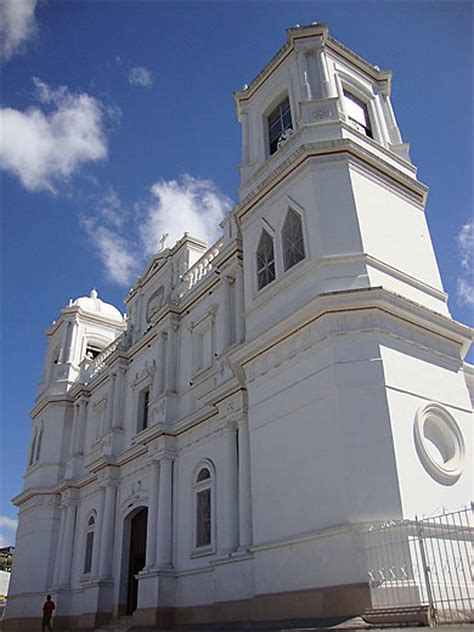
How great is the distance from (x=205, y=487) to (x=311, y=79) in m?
11.4

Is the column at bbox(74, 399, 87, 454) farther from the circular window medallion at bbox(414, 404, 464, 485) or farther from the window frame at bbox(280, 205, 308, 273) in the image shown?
the circular window medallion at bbox(414, 404, 464, 485)

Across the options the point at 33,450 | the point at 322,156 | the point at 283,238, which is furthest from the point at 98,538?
the point at 322,156

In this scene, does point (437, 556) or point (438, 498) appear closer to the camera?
point (437, 556)

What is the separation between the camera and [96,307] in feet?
97.9

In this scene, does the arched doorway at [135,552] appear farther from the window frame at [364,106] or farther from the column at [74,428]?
the window frame at [364,106]

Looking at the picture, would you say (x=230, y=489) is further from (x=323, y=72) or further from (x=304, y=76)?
(x=323, y=72)

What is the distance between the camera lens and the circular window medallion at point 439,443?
420 inches

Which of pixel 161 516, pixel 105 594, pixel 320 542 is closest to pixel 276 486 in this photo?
pixel 320 542

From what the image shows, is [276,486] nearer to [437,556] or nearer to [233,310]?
[437,556]

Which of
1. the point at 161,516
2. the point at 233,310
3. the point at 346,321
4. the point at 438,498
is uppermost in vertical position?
the point at 233,310

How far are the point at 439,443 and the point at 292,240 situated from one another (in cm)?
561

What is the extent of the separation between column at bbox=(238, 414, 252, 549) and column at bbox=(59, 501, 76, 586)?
36.8 feet

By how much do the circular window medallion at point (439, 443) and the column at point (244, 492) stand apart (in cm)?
440

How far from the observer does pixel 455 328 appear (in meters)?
12.7
